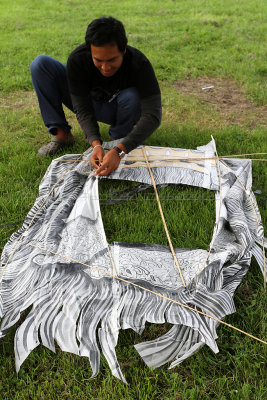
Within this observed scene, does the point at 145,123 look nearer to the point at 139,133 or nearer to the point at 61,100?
the point at 139,133

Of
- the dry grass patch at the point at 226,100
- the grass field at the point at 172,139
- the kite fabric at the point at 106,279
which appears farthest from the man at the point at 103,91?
the dry grass patch at the point at 226,100

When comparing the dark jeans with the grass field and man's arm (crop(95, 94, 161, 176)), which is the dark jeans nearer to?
man's arm (crop(95, 94, 161, 176))

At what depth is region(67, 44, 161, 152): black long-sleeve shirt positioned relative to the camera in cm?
190

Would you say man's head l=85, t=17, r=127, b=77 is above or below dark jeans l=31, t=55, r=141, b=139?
above

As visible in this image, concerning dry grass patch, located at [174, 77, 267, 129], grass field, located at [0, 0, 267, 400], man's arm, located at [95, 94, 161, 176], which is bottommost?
dry grass patch, located at [174, 77, 267, 129]

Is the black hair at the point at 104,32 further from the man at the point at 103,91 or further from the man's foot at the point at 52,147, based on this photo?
the man's foot at the point at 52,147

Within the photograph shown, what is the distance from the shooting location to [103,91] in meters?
2.11

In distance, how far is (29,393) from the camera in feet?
3.56

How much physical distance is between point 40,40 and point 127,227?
4304 millimetres

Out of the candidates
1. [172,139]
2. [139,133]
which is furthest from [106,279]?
[172,139]

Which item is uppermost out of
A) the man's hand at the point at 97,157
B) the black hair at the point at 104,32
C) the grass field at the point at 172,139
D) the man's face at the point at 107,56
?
the black hair at the point at 104,32

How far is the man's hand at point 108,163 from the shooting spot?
69.9 inches

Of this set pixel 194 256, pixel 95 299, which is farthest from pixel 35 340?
pixel 194 256

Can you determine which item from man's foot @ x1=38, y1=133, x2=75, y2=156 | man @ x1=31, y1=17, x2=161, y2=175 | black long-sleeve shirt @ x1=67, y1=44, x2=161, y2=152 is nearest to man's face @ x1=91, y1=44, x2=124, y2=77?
man @ x1=31, y1=17, x2=161, y2=175
